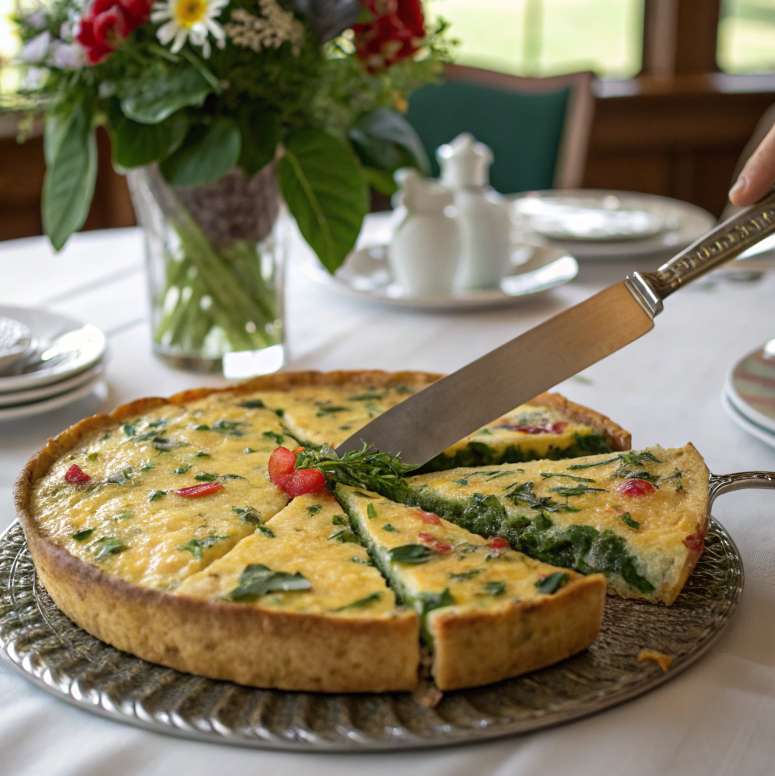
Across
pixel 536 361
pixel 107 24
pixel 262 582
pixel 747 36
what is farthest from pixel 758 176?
pixel 747 36

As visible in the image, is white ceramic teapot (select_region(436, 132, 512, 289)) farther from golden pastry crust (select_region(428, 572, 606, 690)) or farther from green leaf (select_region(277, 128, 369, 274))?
golden pastry crust (select_region(428, 572, 606, 690))

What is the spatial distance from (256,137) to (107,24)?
437mm

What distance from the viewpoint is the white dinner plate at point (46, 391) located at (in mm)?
2123

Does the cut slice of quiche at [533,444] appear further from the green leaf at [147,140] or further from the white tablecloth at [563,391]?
the green leaf at [147,140]

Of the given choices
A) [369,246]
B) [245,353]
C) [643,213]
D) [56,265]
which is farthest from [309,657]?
[643,213]

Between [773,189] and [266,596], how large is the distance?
4.72 feet

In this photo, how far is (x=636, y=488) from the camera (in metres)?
1.58

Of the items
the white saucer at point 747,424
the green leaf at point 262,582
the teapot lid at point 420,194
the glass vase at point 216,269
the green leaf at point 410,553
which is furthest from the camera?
the teapot lid at point 420,194

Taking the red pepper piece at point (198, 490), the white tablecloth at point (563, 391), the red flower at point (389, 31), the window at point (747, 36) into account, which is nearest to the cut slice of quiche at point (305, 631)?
the white tablecloth at point (563, 391)

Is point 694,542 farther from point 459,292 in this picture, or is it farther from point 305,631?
point 459,292

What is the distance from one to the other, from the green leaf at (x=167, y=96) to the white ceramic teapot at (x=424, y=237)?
0.92 metres

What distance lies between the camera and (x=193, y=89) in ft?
6.99

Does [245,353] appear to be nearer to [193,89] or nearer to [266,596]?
[193,89]

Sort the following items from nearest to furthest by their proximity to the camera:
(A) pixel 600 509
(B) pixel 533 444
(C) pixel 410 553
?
(C) pixel 410 553, (A) pixel 600 509, (B) pixel 533 444
